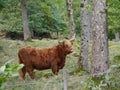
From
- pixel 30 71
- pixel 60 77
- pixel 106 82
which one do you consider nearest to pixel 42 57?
pixel 30 71

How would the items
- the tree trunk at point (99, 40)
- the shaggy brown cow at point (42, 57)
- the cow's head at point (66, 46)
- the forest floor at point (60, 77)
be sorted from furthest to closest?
the shaggy brown cow at point (42, 57) → the cow's head at point (66, 46) → the tree trunk at point (99, 40) → the forest floor at point (60, 77)

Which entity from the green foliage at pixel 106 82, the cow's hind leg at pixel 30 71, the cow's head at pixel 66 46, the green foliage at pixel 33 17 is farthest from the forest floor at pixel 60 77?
the green foliage at pixel 33 17

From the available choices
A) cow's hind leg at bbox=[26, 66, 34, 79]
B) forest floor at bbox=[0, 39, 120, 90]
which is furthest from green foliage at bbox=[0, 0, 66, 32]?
cow's hind leg at bbox=[26, 66, 34, 79]

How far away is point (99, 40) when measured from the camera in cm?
832

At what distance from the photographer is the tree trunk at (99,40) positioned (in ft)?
27.0

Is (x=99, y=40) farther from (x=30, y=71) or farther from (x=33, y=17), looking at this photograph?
(x=33, y=17)

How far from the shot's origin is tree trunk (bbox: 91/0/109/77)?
8.23 meters

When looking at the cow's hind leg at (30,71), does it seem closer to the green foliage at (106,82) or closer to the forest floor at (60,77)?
the forest floor at (60,77)

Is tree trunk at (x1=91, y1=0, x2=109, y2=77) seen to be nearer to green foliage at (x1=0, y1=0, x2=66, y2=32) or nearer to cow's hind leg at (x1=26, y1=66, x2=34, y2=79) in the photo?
cow's hind leg at (x1=26, y1=66, x2=34, y2=79)

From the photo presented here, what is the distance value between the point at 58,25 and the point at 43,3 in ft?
29.5

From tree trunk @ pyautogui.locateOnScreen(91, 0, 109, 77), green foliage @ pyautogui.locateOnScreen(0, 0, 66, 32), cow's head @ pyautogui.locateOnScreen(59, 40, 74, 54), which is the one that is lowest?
green foliage @ pyautogui.locateOnScreen(0, 0, 66, 32)

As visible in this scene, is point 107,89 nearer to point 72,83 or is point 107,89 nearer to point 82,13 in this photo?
point 72,83

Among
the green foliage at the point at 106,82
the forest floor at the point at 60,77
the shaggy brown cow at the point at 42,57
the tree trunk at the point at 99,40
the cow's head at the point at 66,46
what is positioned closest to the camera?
the green foliage at the point at 106,82

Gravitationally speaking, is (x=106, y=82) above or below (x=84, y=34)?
above
